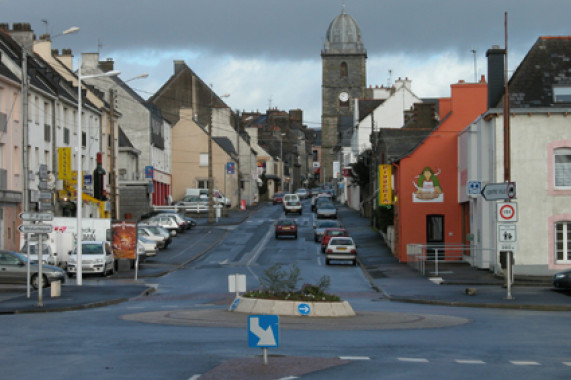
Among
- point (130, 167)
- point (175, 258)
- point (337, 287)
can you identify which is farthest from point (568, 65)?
point (130, 167)

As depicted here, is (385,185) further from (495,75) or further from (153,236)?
(153,236)

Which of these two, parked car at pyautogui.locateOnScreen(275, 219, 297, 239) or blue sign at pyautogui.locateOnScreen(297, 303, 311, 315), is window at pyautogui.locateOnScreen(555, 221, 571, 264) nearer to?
blue sign at pyautogui.locateOnScreen(297, 303, 311, 315)

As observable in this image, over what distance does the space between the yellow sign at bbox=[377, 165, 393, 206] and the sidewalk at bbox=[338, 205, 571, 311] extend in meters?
2.99

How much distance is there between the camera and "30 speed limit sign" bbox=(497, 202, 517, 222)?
28.7 metres

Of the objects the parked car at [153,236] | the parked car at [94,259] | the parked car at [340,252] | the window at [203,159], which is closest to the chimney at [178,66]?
the window at [203,159]

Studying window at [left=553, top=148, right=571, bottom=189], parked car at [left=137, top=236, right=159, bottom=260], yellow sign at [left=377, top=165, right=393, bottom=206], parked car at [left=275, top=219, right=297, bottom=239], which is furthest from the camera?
parked car at [left=275, top=219, right=297, bottom=239]

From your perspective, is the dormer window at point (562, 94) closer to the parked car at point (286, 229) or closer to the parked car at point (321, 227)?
the parked car at point (321, 227)

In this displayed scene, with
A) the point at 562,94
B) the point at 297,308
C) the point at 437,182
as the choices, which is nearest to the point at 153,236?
the point at 437,182

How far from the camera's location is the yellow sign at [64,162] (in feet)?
181

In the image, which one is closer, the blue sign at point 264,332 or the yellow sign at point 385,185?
the blue sign at point 264,332

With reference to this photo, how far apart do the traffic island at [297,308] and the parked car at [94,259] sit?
64.3ft

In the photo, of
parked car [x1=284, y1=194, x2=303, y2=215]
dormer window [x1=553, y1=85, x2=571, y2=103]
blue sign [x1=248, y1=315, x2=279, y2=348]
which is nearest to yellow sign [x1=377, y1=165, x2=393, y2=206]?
dormer window [x1=553, y1=85, x2=571, y2=103]

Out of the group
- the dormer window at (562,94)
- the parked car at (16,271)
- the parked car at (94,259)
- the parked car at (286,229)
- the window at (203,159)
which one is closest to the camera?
the parked car at (16,271)

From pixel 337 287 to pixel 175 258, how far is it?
17874 mm
